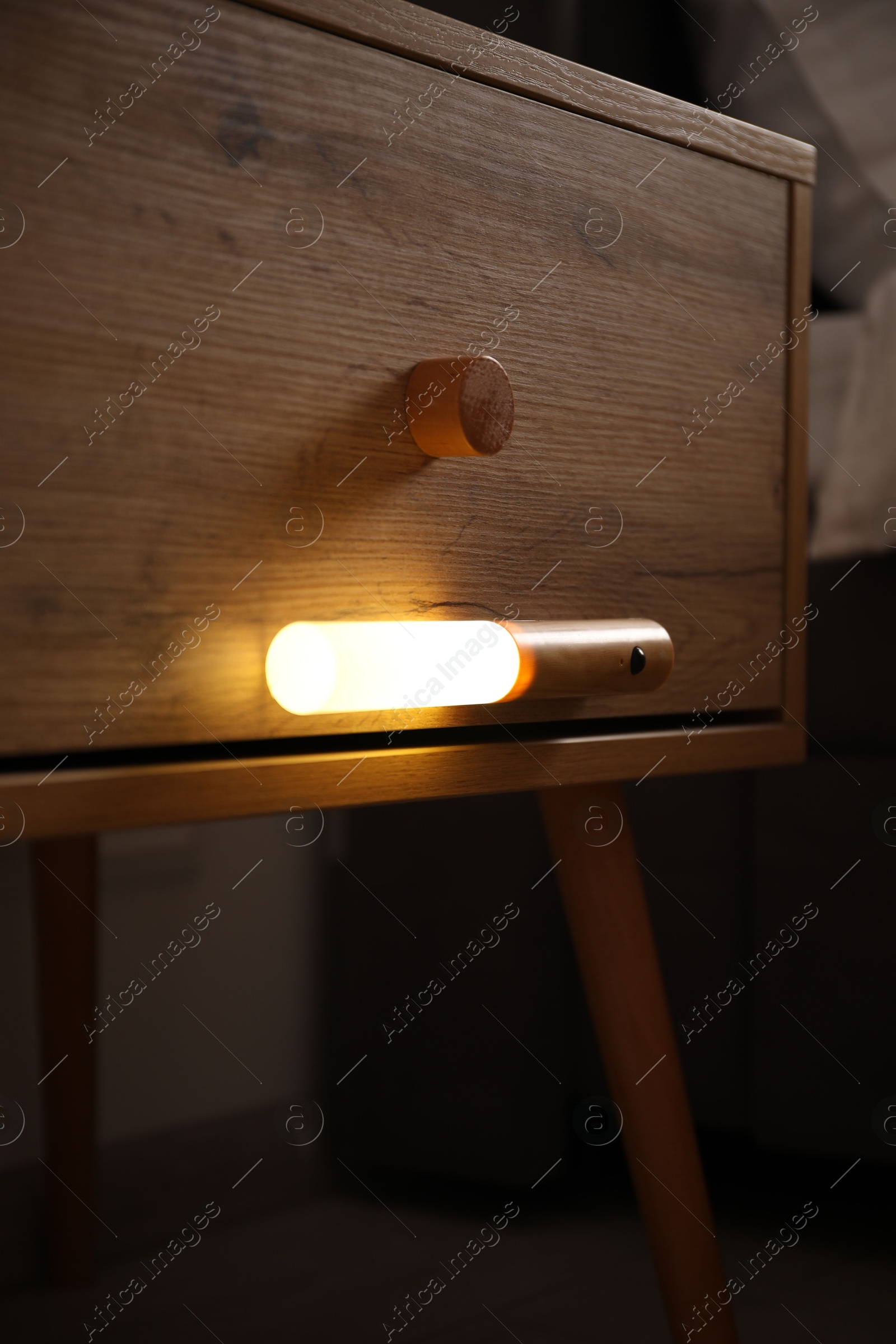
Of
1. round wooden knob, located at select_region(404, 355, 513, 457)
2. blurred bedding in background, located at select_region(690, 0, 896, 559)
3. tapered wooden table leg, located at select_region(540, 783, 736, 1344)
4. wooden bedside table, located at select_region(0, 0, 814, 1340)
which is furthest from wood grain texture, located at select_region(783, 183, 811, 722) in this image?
blurred bedding in background, located at select_region(690, 0, 896, 559)

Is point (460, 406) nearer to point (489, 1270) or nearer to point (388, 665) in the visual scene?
point (388, 665)

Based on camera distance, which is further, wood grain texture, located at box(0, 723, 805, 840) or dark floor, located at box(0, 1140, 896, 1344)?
dark floor, located at box(0, 1140, 896, 1344)

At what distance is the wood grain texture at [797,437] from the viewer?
582 millimetres

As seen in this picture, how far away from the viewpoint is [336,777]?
404mm

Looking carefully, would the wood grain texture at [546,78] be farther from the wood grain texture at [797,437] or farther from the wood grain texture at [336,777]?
the wood grain texture at [336,777]

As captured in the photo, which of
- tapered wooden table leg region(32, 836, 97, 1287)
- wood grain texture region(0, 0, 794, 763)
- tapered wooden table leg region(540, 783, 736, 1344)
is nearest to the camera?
wood grain texture region(0, 0, 794, 763)

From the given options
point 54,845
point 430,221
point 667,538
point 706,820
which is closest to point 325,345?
point 430,221

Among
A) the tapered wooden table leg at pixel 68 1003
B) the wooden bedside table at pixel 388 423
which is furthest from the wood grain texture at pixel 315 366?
the tapered wooden table leg at pixel 68 1003

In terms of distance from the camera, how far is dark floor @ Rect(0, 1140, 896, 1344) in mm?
739

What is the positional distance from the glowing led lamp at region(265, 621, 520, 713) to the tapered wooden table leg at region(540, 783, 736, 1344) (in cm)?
17

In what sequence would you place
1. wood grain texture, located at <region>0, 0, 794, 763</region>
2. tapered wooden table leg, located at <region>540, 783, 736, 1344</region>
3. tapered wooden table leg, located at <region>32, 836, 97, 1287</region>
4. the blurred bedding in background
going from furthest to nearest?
the blurred bedding in background → tapered wooden table leg, located at <region>32, 836, 97, 1287</region> → tapered wooden table leg, located at <region>540, 783, 736, 1344</region> → wood grain texture, located at <region>0, 0, 794, 763</region>

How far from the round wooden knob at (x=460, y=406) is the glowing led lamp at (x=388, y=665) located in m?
0.06

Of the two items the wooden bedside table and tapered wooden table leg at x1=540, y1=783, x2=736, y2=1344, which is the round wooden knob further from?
tapered wooden table leg at x1=540, y1=783, x2=736, y2=1344

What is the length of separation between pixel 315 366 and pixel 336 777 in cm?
13
